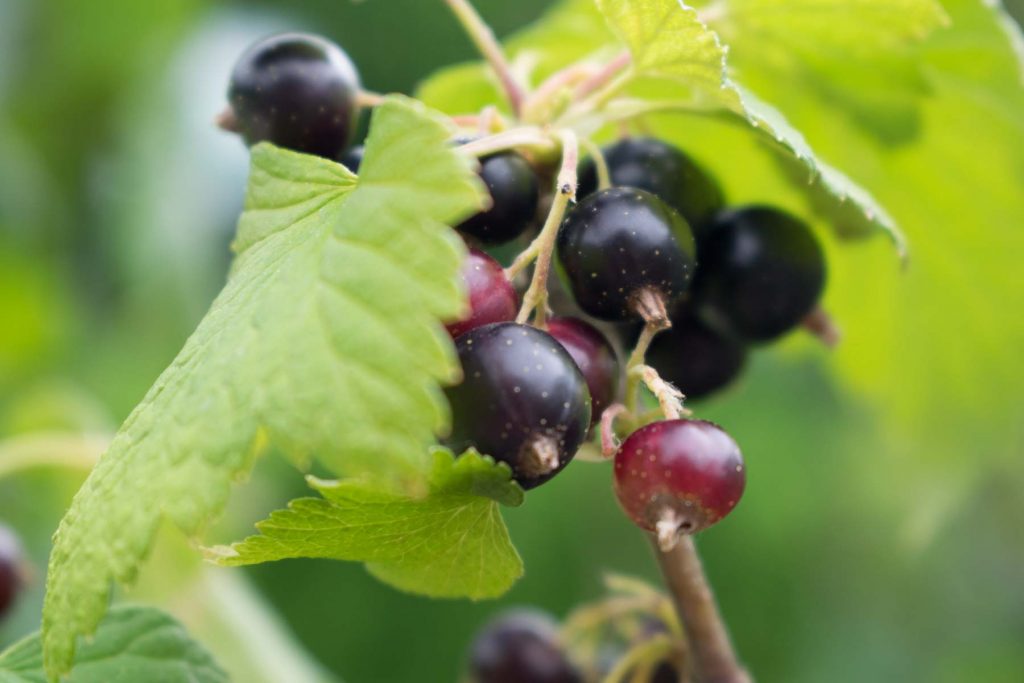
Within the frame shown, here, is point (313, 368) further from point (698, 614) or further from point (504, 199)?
point (698, 614)

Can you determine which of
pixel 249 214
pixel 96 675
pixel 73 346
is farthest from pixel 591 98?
pixel 73 346

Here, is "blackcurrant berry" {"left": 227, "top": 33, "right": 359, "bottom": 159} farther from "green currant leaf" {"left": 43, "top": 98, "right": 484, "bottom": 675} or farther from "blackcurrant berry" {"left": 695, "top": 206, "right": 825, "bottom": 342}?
"blackcurrant berry" {"left": 695, "top": 206, "right": 825, "bottom": 342}

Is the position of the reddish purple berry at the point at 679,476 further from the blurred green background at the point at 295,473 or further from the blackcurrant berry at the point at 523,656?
the blurred green background at the point at 295,473

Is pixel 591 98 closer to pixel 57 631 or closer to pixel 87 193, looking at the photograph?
pixel 57 631

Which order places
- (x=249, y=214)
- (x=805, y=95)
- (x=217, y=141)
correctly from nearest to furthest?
1. (x=249, y=214)
2. (x=805, y=95)
3. (x=217, y=141)

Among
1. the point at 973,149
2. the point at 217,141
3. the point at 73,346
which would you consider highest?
the point at 973,149

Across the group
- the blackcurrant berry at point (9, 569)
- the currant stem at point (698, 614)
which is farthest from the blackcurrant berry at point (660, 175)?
the blackcurrant berry at point (9, 569)

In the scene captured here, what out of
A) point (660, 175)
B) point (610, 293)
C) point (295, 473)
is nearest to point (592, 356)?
point (610, 293)
